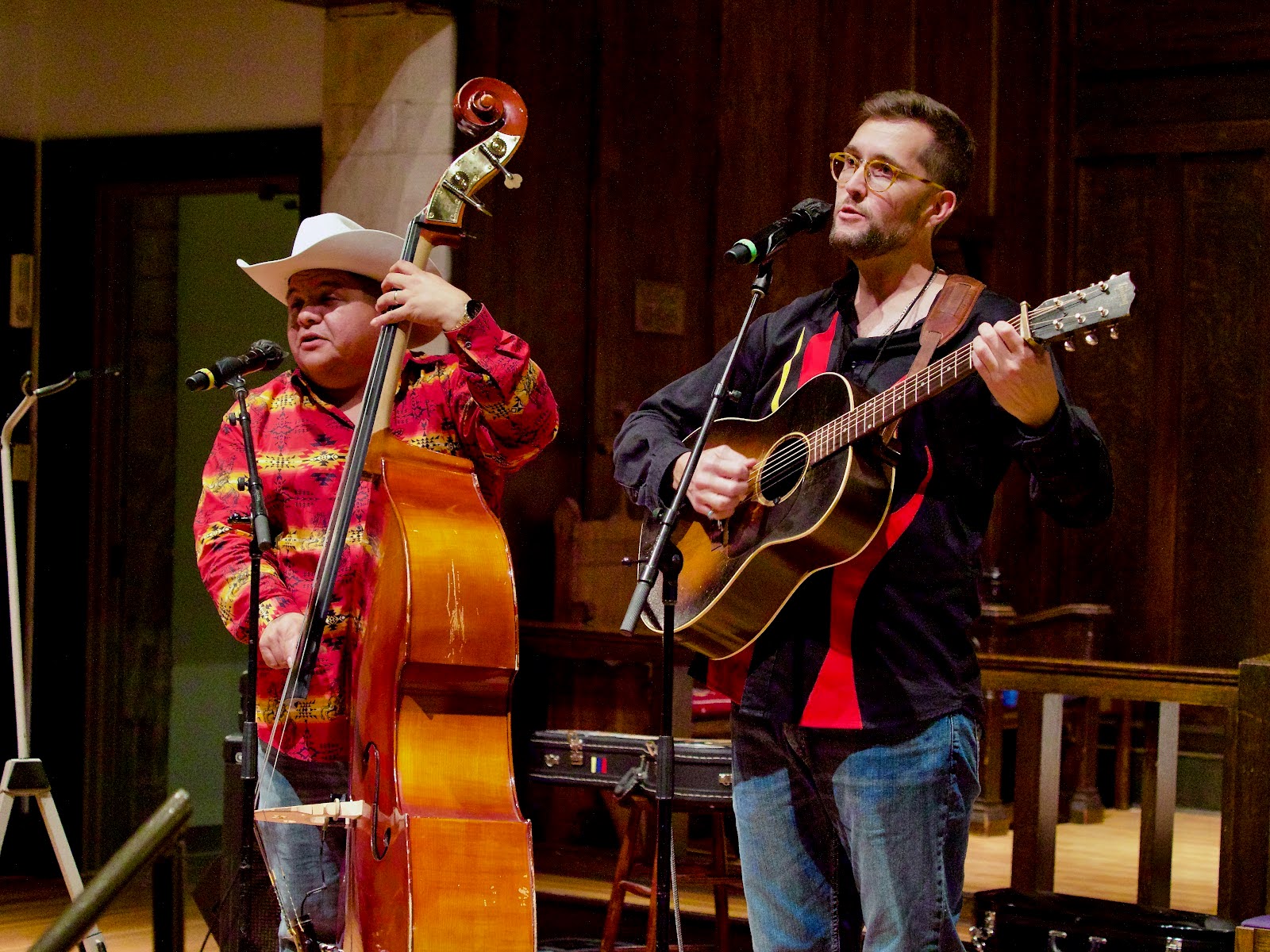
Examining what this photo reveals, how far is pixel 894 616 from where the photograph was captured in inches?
89.3

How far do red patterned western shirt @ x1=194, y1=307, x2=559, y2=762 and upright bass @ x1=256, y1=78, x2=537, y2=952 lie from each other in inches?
4.3

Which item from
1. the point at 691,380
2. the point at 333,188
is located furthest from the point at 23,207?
the point at 691,380

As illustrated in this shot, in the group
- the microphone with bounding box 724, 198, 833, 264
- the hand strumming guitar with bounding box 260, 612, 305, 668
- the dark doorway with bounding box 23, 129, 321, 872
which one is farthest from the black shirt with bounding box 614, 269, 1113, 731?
the dark doorway with bounding box 23, 129, 321, 872

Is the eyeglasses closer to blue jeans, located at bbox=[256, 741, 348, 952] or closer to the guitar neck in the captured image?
the guitar neck

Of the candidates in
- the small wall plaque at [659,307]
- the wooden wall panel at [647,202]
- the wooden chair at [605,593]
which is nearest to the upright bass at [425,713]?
the wooden chair at [605,593]

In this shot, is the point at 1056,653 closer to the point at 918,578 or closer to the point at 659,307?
the point at 659,307

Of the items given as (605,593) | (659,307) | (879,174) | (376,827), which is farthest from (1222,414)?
(376,827)

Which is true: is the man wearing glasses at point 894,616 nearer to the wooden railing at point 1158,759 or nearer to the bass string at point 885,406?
the bass string at point 885,406

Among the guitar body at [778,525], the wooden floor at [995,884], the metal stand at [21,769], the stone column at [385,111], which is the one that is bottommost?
the wooden floor at [995,884]

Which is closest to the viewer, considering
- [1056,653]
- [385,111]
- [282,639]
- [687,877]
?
[282,639]

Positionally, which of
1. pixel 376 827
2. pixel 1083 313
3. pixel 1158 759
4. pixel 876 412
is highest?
pixel 1083 313

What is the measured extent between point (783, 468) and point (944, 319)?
13.4 inches

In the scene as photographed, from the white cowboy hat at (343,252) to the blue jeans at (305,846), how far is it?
962mm

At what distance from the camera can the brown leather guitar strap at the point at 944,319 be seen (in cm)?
227
